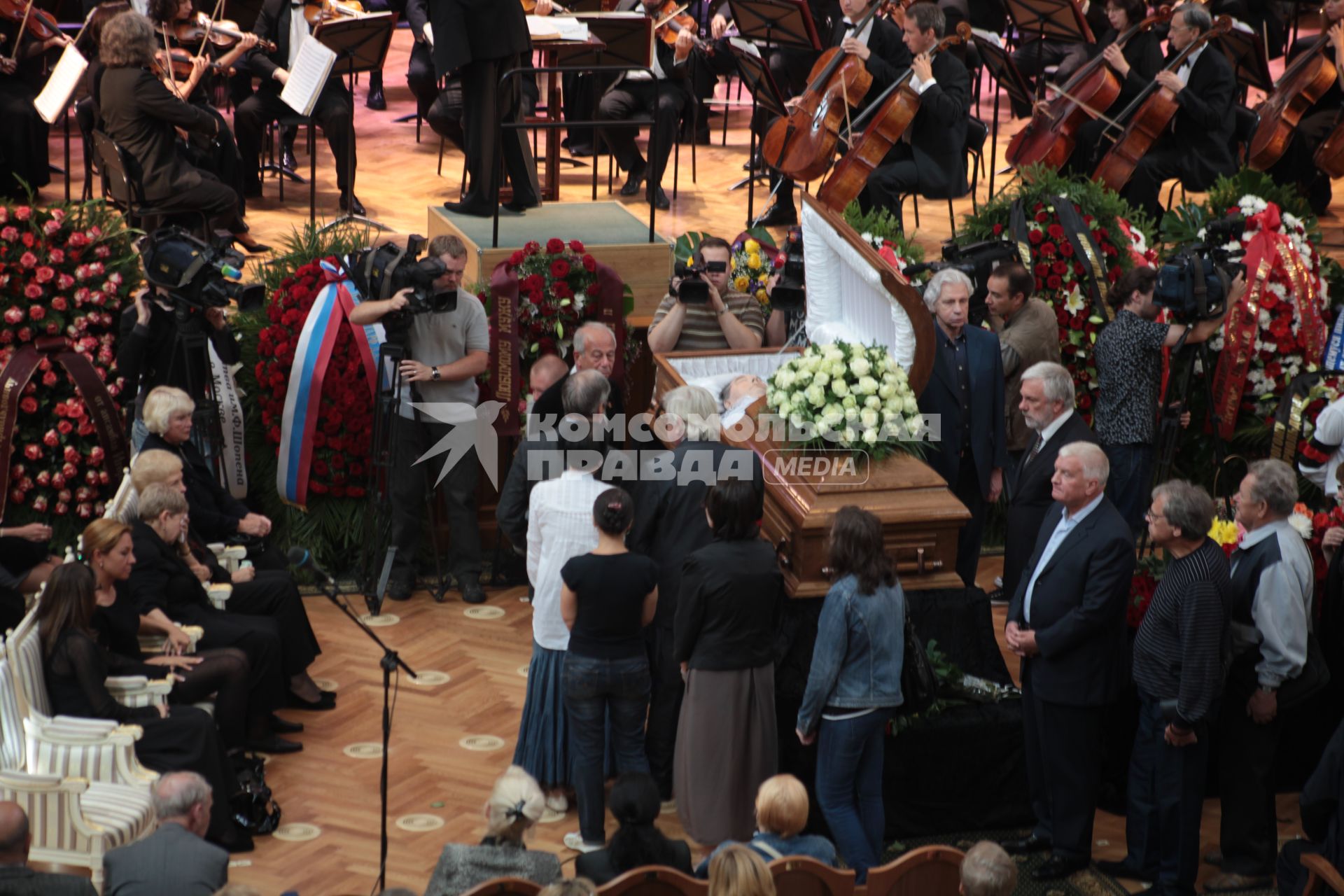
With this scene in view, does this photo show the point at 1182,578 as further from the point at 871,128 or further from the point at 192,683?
the point at 871,128

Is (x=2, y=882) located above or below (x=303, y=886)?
above

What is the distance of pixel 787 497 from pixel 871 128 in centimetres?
332

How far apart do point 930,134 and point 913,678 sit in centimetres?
441

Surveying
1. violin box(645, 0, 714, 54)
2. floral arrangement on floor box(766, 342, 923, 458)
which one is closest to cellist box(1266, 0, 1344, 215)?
violin box(645, 0, 714, 54)

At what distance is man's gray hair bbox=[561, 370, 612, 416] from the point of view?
5383 millimetres

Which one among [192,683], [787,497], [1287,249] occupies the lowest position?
[192,683]

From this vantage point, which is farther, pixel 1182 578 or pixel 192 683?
pixel 192 683

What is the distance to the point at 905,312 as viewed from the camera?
5.60 meters

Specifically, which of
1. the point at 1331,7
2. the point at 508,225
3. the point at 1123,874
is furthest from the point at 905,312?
the point at 1331,7

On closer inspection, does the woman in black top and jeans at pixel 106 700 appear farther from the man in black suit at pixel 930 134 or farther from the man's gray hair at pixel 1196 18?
the man's gray hair at pixel 1196 18

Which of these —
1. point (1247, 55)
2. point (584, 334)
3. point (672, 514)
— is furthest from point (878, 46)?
point (672, 514)

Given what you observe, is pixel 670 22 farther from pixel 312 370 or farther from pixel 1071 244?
pixel 312 370

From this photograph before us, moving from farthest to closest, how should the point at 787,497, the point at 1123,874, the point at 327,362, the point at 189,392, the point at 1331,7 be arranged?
the point at 1331,7 → the point at 327,362 → the point at 189,392 → the point at 787,497 → the point at 1123,874

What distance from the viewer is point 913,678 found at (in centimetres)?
471
